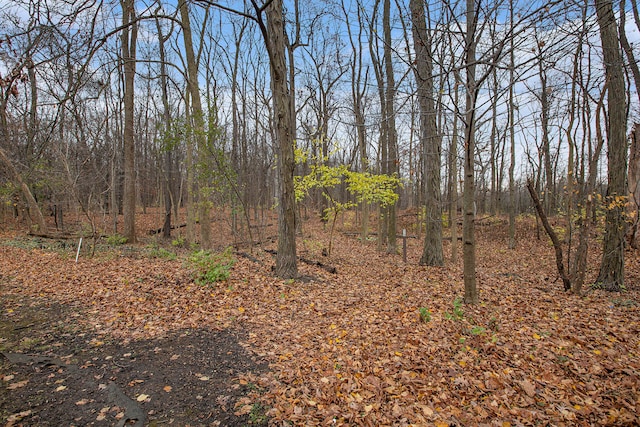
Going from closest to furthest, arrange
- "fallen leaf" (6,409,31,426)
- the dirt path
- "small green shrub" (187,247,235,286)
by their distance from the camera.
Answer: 1. "fallen leaf" (6,409,31,426)
2. the dirt path
3. "small green shrub" (187,247,235,286)

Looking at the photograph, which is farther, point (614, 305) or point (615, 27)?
point (615, 27)

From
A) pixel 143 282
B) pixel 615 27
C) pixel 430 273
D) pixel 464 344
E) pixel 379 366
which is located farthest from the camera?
pixel 430 273

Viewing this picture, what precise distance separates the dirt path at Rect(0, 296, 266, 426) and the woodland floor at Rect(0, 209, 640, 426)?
17mm

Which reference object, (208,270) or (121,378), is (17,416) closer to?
(121,378)

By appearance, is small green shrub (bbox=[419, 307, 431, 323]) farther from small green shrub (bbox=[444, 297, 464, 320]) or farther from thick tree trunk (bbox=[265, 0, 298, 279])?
thick tree trunk (bbox=[265, 0, 298, 279])

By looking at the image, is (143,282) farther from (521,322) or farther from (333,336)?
(521,322)

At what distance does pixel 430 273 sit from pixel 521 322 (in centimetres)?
354

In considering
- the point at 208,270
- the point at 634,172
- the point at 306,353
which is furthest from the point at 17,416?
the point at 634,172

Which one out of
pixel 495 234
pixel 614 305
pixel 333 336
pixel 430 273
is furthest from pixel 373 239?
pixel 333 336

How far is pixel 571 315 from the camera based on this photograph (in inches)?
198

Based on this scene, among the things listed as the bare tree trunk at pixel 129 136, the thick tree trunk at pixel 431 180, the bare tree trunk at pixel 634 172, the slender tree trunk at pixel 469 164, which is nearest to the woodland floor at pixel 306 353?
the slender tree trunk at pixel 469 164

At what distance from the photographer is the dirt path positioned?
9.30 feet

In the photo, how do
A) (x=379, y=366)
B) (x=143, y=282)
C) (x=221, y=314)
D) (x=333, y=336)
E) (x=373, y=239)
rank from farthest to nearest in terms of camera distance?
(x=373, y=239), (x=143, y=282), (x=221, y=314), (x=333, y=336), (x=379, y=366)

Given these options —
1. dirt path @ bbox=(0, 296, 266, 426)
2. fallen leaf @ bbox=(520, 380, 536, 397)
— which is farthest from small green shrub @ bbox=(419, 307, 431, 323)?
dirt path @ bbox=(0, 296, 266, 426)
